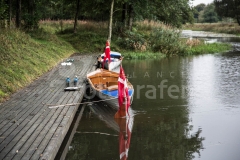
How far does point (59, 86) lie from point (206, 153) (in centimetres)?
707

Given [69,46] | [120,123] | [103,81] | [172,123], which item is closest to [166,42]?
[69,46]

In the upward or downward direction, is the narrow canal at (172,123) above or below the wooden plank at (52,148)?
below

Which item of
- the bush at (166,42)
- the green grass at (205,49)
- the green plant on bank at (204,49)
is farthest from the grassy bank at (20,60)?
the green grass at (205,49)

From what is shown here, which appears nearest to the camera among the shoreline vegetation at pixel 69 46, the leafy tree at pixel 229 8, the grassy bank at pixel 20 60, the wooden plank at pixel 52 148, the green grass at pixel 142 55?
the wooden plank at pixel 52 148

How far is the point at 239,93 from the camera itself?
46.9 ft

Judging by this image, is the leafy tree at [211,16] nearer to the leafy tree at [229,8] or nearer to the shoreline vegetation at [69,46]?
the leafy tree at [229,8]

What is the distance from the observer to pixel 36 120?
8516 millimetres

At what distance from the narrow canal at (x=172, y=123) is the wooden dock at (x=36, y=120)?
755mm

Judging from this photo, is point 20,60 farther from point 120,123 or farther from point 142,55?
point 142,55

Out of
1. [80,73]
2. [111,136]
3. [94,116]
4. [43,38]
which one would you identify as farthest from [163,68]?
[111,136]

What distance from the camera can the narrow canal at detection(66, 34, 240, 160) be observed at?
318 inches

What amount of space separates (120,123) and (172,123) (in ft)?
5.63

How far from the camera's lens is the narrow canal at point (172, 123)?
8070mm

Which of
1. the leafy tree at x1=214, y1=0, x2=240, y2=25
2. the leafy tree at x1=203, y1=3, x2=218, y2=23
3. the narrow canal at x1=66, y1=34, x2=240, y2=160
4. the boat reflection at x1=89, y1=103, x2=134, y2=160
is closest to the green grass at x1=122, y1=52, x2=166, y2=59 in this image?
the narrow canal at x1=66, y1=34, x2=240, y2=160
